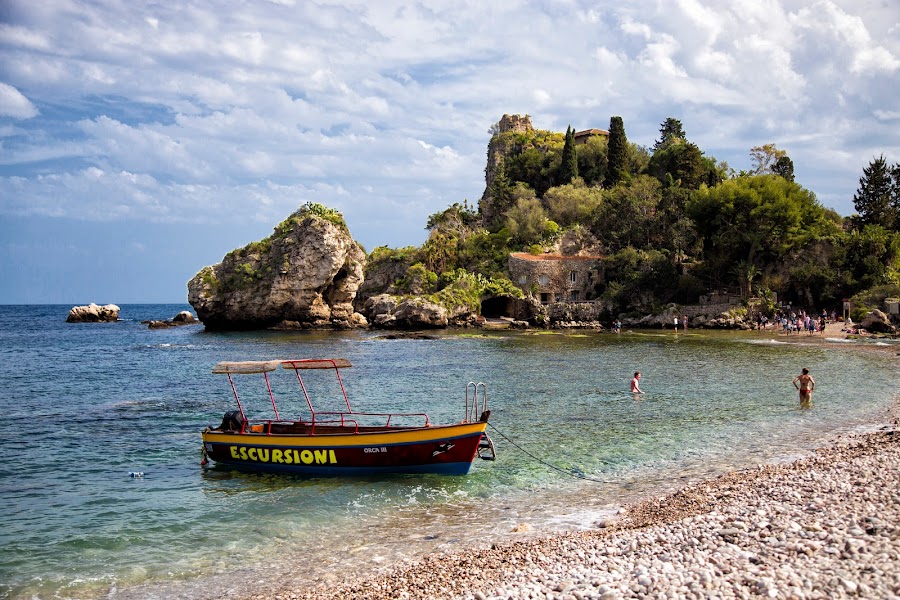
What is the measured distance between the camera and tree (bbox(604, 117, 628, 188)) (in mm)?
90562

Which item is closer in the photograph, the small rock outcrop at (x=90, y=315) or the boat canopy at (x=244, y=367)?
the boat canopy at (x=244, y=367)

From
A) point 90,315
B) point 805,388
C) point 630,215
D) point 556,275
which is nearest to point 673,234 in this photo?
point 630,215

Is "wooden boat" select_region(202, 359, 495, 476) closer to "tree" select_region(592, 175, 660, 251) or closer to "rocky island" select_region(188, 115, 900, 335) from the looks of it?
"rocky island" select_region(188, 115, 900, 335)

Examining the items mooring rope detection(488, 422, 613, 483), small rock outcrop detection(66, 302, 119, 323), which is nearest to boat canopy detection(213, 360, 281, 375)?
mooring rope detection(488, 422, 613, 483)

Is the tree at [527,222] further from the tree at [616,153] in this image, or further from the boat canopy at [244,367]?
the boat canopy at [244,367]

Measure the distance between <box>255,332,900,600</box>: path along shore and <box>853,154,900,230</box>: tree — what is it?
73791mm

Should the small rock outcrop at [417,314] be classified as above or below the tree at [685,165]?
below

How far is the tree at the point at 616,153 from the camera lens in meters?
90.6

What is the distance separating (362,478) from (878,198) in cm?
7979

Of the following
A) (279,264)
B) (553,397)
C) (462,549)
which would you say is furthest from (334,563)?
(279,264)

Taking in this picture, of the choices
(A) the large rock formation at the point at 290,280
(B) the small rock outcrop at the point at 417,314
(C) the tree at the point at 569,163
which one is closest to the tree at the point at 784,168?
(C) the tree at the point at 569,163

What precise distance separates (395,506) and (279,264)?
5921 cm

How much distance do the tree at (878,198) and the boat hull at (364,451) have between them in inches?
2986

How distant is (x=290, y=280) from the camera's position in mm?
70312
